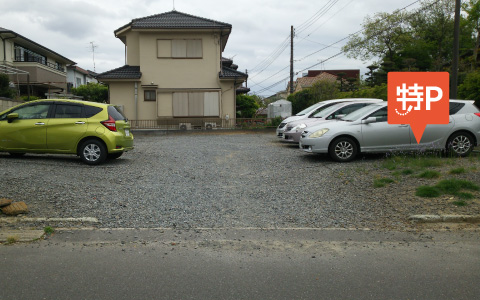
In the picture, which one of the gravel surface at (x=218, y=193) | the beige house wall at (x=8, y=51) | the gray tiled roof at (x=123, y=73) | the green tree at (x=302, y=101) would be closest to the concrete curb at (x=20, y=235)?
the gravel surface at (x=218, y=193)

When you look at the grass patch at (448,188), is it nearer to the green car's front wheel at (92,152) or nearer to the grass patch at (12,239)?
the grass patch at (12,239)

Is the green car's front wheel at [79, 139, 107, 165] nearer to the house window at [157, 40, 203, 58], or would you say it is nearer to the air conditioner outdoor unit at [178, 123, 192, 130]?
the air conditioner outdoor unit at [178, 123, 192, 130]

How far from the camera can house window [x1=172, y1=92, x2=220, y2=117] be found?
23.9 m

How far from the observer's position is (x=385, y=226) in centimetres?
584

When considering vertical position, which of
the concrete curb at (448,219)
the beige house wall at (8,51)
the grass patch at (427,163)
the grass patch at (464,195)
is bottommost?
the concrete curb at (448,219)

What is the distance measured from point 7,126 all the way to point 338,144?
8.73 m

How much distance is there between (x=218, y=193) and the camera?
752cm

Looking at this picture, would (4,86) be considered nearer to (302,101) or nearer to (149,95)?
(149,95)

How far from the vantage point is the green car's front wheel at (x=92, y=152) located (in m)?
9.97

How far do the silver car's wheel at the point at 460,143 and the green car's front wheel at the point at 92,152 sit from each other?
9255 millimetres

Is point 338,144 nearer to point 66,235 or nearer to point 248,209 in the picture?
point 248,209

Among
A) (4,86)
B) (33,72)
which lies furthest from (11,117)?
(33,72)

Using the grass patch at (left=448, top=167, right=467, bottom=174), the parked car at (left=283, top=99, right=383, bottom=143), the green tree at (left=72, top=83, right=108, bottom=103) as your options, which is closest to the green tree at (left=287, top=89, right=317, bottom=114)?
the parked car at (left=283, top=99, right=383, bottom=143)

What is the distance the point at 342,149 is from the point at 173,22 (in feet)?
56.7
